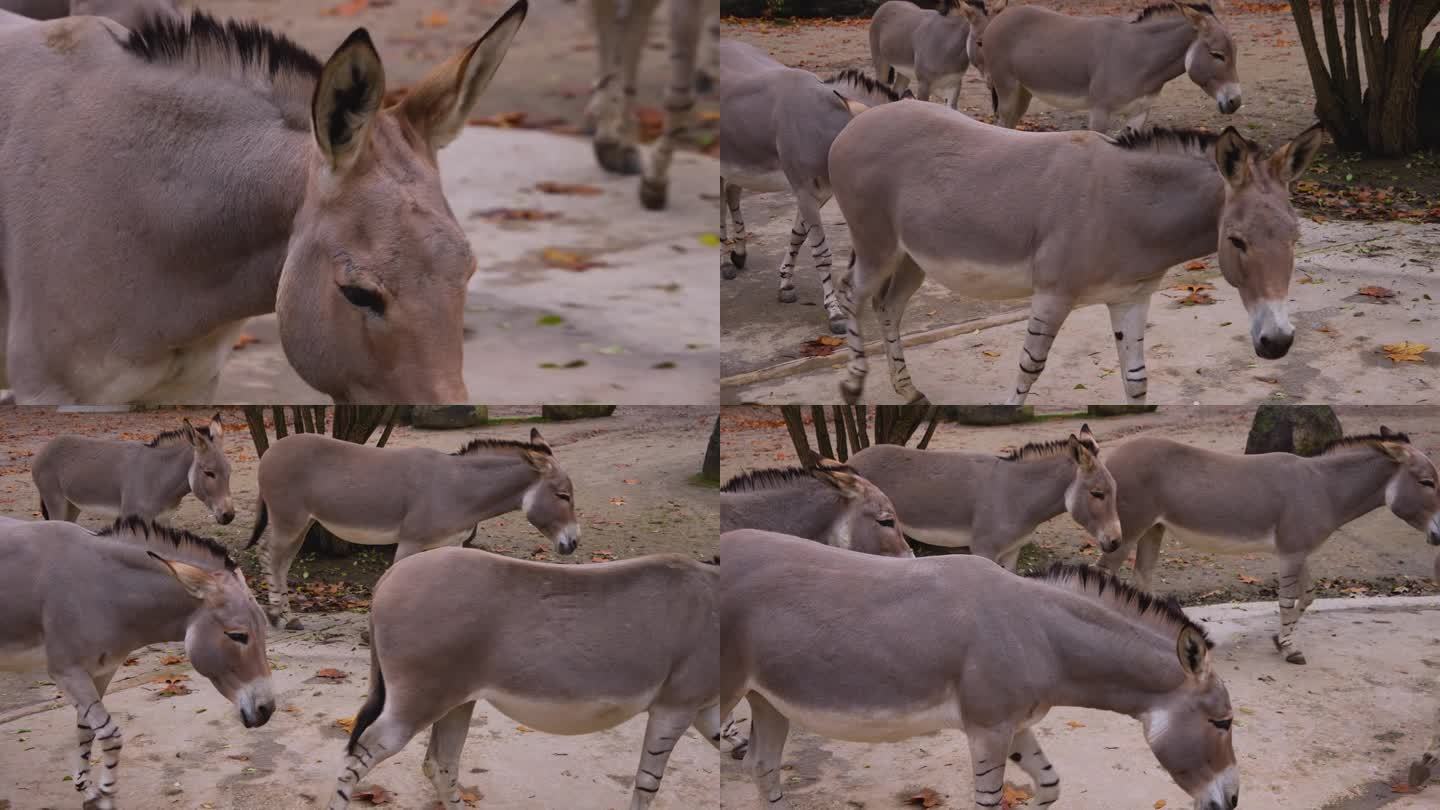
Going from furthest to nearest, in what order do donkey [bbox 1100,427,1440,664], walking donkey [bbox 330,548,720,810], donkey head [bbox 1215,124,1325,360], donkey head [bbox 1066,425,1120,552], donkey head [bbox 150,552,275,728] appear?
donkey [bbox 1100,427,1440,664] < donkey head [bbox 1066,425,1120,552] < donkey head [bbox 150,552,275,728] < walking donkey [bbox 330,548,720,810] < donkey head [bbox 1215,124,1325,360]

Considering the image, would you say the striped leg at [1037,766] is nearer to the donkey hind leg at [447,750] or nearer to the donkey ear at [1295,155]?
the donkey hind leg at [447,750]

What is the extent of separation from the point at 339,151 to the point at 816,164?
2.91 m

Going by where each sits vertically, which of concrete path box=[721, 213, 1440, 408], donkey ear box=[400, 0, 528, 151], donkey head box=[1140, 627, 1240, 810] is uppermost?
donkey ear box=[400, 0, 528, 151]

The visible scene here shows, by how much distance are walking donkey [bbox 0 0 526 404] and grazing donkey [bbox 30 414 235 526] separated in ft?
3.01

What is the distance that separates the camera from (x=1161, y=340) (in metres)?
4.88

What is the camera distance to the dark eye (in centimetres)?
296

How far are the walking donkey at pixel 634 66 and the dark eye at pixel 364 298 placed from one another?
1.05 metres

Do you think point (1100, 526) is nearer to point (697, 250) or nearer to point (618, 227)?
point (697, 250)

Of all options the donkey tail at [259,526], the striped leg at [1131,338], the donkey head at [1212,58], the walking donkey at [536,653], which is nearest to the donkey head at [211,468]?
the donkey tail at [259,526]

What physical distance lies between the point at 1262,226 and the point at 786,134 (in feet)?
7.01

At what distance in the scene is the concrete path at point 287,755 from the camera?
438 cm

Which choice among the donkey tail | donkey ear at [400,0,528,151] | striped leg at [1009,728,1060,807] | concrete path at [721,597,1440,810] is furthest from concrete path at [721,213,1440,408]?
donkey ear at [400,0,528,151]

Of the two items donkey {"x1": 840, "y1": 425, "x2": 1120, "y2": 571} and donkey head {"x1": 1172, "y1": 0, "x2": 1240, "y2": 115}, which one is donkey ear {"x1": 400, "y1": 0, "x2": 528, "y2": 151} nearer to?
donkey {"x1": 840, "y1": 425, "x2": 1120, "y2": 571}

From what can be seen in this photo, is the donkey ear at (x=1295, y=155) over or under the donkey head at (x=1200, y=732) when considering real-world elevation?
over
